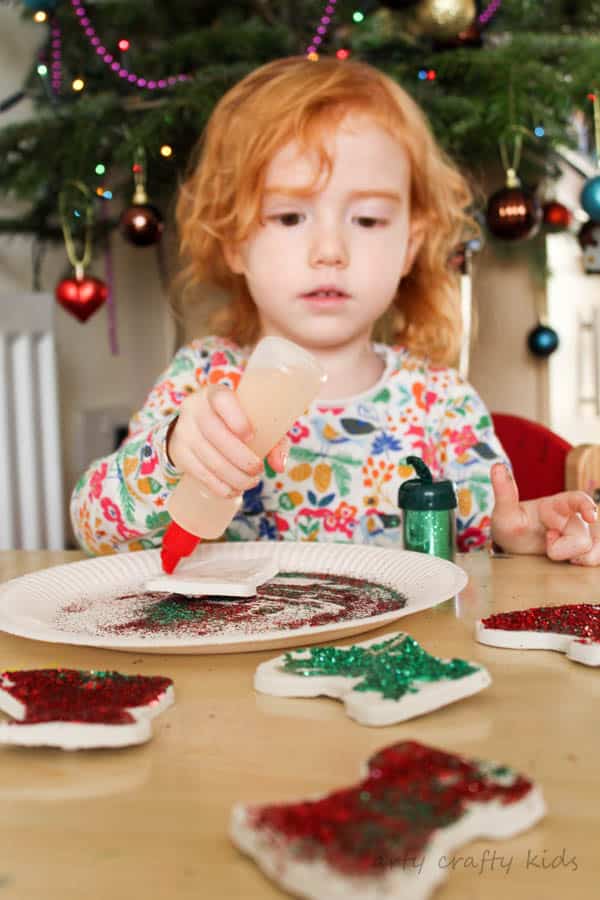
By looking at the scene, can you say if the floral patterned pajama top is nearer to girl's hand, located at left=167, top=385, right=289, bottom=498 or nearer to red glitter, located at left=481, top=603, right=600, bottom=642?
girl's hand, located at left=167, top=385, right=289, bottom=498

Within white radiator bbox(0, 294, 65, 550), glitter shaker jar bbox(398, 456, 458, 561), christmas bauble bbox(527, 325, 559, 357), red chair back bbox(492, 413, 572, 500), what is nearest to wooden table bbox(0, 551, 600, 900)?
glitter shaker jar bbox(398, 456, 458, 561)

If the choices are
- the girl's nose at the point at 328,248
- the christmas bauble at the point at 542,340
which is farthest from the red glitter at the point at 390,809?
the christmas bauble at the point at 542,340

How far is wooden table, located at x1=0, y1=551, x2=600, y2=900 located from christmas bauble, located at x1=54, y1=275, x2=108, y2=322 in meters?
1.21

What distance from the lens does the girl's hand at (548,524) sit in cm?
84

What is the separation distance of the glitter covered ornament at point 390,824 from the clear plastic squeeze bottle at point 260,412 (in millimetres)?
313

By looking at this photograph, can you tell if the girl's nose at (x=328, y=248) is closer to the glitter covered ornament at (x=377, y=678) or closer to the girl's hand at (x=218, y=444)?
the girl's hand at (x=218, y=444)

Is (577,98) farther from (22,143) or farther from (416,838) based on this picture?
(416,838)

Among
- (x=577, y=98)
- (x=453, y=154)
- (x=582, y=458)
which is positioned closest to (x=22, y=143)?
(x=453, y=154)

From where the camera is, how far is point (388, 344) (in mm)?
1436

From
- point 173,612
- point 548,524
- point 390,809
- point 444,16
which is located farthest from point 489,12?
point 390,809

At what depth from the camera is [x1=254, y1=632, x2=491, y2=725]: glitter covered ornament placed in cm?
44

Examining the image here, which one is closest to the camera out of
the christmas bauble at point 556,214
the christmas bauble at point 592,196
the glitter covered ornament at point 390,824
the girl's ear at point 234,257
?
the glitter covered ornament at point 390,824

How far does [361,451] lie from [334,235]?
287mm

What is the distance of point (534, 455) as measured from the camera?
1.28m
